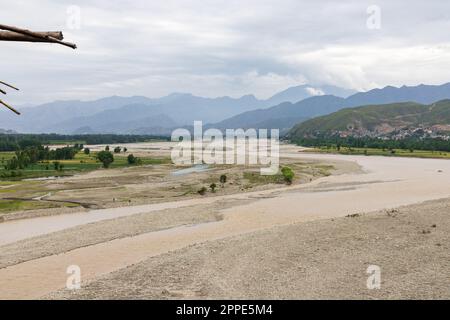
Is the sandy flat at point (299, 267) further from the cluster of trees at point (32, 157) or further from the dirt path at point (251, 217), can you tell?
the cluster of trees at point (32, 157)

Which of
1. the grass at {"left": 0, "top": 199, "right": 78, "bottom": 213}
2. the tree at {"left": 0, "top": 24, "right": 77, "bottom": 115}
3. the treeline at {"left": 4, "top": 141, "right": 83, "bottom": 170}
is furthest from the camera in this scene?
the treeline at {"left": 4, "top": 141, "right": 83, "bottom": 170}

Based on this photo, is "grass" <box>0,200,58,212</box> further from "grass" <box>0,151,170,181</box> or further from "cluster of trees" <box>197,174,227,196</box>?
"grass" <box>0,151,170,181</box>

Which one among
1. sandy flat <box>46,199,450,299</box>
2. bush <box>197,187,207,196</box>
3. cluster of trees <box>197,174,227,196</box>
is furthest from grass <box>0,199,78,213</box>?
sandy flat <box>46,199,450,299</box>

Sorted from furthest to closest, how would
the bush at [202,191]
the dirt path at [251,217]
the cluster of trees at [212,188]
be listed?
the cluster of trees at [212,188] < the bush at [202,191] < the dirt path at [251,217]

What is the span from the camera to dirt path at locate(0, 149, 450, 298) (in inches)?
1008

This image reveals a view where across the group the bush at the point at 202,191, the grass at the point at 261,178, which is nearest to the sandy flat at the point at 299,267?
the bush at the point at 202,191

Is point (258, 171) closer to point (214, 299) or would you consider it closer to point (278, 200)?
point (278, 200)

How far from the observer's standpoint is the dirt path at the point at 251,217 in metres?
25.6

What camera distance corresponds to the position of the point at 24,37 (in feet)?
17.6

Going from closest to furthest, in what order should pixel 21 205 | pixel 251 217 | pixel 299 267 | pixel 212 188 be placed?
pixel 299 267 < pixel 251 217 < pixel 21 205 < pixel 212 188

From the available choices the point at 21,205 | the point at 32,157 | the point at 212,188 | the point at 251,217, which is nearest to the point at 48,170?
the point at 32,157

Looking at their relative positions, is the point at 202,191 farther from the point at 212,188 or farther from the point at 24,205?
the point at 24,205

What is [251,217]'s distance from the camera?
4319 centimetres

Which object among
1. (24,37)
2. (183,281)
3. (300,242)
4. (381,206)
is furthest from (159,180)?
(24,37)
